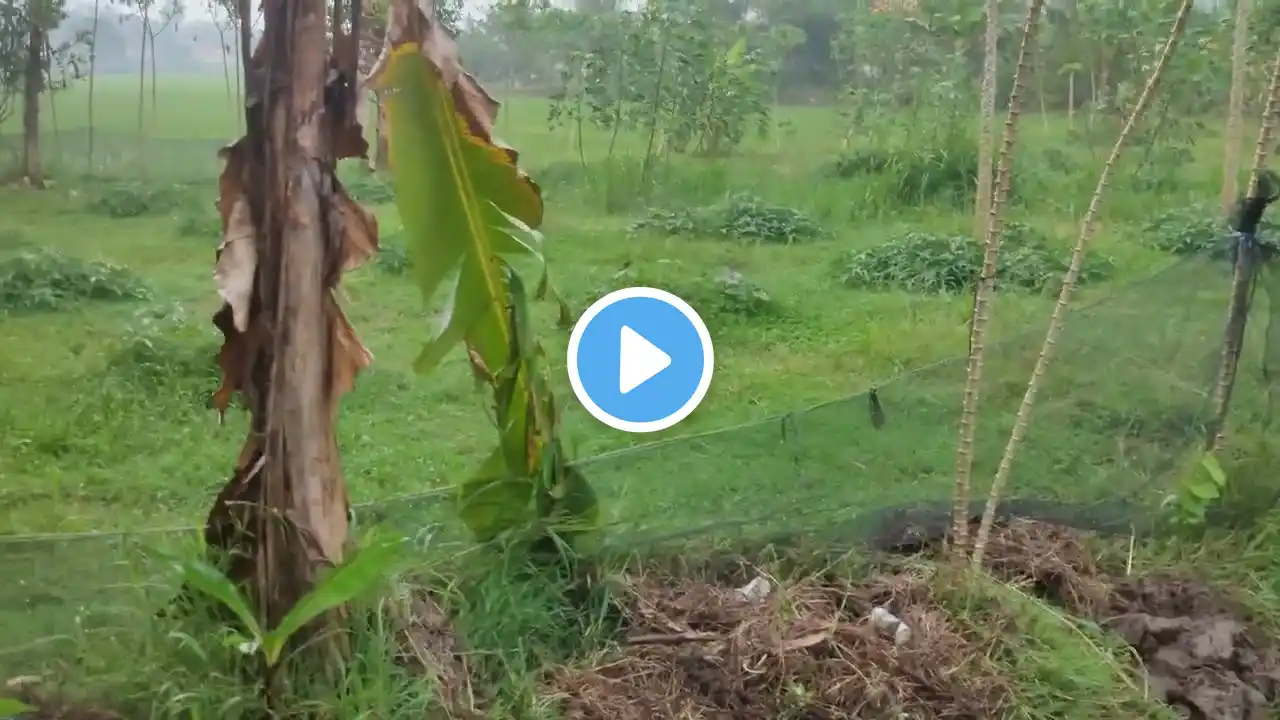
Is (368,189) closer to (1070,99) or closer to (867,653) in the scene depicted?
(867,653)

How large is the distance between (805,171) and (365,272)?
1.77 m

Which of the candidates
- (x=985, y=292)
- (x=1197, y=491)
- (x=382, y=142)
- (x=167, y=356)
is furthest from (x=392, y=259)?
(x=1197, y=491)

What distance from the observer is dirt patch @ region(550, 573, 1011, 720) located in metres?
1.81

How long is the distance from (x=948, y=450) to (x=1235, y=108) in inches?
99.8

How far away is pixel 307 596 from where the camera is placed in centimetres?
158

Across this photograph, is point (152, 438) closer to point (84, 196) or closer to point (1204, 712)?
point (84, 196)

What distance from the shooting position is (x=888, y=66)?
4.47 m

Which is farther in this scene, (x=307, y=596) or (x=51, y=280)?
(x=51, y=280)

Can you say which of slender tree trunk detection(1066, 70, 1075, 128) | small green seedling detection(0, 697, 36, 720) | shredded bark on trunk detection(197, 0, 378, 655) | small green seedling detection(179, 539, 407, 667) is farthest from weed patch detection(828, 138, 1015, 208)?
small green seedling detection(0, 697, 36, 720)

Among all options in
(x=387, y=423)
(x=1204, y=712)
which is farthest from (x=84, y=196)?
(x=1204, y=712)

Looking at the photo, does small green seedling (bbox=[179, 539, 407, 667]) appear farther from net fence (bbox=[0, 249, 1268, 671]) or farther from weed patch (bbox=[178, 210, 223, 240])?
weed patch (bbox=[178, 210, 223, 240])

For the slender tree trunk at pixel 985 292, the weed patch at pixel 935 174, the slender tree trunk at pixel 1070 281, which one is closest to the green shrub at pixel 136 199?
the slender tree trunk at pixel 985 292

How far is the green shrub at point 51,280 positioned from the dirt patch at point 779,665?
57.6 inches

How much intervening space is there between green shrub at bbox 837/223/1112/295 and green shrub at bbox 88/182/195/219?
2.08 metres
